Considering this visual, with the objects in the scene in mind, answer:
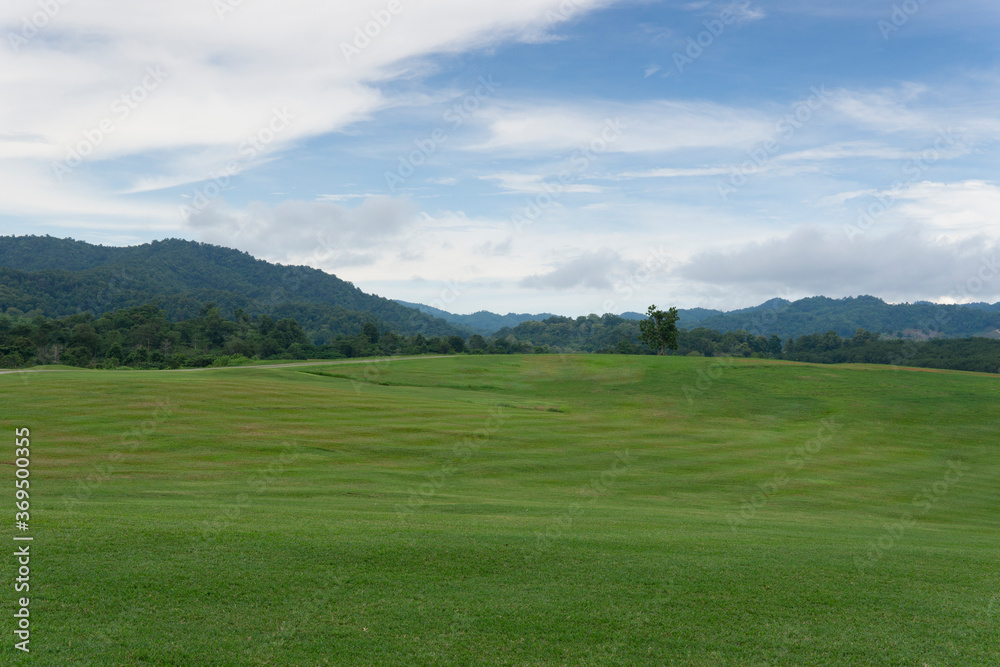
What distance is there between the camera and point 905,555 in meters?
19.1

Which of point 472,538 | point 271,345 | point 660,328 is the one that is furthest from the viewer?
point 271,345

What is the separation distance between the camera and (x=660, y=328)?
11669 cm

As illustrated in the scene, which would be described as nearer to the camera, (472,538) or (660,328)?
(472,538)

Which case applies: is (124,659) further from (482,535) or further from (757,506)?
(757,506)

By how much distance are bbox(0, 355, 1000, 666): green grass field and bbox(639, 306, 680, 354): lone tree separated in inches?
2645

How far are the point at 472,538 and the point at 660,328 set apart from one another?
104892 mm

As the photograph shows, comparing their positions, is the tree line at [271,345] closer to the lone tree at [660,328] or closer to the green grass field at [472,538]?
the lone tree at [660,328]

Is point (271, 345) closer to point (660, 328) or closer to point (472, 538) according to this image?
point (660, 328)

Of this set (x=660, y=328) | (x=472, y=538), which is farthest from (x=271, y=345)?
(x=472, y=538)

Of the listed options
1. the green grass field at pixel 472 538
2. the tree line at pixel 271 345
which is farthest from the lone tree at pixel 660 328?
the green grass field at pixel 472 538

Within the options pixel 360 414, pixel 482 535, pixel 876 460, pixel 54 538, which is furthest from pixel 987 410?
pixel 54 538

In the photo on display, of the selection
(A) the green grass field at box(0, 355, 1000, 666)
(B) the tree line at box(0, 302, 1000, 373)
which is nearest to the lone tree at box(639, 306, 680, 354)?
(B) the tree line at box(0, 302, 1000, 373)

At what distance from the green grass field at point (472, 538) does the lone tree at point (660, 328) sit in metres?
67.2

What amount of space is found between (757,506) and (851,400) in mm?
50008
